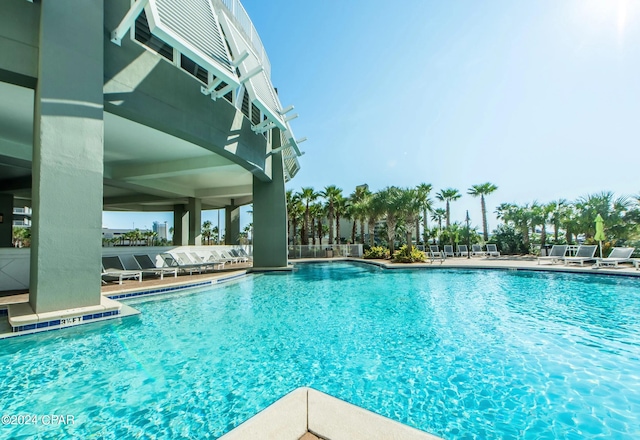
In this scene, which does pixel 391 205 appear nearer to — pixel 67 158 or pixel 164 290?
pixel 164 290

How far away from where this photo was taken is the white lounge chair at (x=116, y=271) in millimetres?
9934

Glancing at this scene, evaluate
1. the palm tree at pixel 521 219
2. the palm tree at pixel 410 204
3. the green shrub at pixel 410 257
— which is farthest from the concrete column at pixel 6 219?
the palm tree at pixel 521 219

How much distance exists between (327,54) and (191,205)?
13.7 m

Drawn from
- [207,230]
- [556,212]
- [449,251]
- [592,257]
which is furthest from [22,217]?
[556,212]

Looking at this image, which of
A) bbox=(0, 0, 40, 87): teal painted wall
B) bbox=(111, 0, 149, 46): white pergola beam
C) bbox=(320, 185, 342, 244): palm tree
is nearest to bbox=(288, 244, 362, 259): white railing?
bbox=(320, 185, 342, 244): palm tree

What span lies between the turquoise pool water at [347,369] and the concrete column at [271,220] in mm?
7383

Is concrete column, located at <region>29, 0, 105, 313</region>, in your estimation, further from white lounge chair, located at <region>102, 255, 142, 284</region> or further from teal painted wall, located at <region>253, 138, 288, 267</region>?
teal painted wall, located at <region>253, 138, 288, 267</region>

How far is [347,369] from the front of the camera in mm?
3645

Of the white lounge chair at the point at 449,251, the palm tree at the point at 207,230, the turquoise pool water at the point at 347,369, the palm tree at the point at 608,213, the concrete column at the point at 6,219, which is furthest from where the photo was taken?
the palm tree at the point at 207,230

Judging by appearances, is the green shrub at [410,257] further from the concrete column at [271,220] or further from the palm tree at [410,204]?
the concrete column at [271,220]

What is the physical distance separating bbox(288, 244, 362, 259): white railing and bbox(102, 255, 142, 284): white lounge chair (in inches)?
514

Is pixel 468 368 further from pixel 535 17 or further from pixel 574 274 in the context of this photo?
pixel 574 274

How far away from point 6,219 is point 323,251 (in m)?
19.2

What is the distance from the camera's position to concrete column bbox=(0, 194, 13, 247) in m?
14.5
